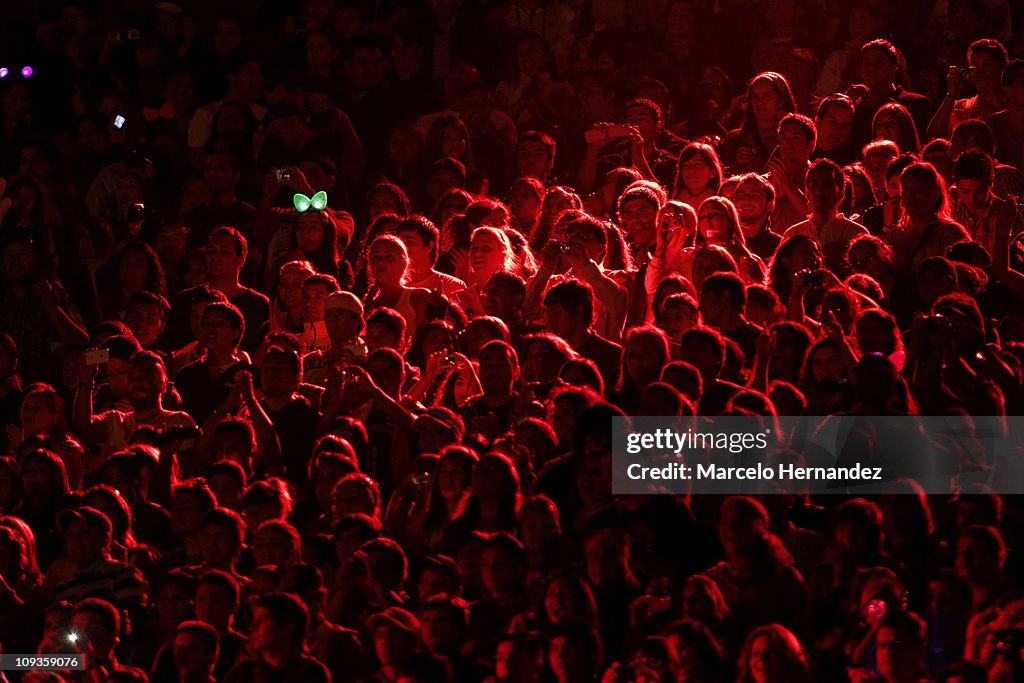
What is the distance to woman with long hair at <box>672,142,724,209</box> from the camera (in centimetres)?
898

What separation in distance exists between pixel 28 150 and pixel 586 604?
5.22 meters

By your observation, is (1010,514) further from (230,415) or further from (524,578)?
(230,415)

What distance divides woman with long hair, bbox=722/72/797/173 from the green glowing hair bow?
2214 millimetres

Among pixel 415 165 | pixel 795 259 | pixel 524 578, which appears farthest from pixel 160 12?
pixel 524 578

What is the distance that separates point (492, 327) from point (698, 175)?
1.75m

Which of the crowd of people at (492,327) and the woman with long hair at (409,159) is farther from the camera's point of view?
the woman with long hair at (409,159)

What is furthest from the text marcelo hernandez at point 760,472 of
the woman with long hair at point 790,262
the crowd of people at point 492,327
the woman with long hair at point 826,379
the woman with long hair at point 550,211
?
the woman with long hair at point 550,211

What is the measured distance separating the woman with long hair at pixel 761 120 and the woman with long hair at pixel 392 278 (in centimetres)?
207

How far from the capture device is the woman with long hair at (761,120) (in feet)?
31.1

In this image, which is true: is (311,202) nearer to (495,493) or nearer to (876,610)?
(495,493)

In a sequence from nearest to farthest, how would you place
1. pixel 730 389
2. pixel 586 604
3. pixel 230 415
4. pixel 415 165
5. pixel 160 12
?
pixel 586 604, pixel 730 389, pixel 230 415, pixel 415 165, pixel 160 12

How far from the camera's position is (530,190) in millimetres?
9273

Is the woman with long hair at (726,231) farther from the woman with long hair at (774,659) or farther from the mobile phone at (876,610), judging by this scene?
the woman with long hair at (774,659)

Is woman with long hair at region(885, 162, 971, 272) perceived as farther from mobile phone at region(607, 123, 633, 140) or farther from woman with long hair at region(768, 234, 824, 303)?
mobile phone at region(607, 123, 633, 140)
